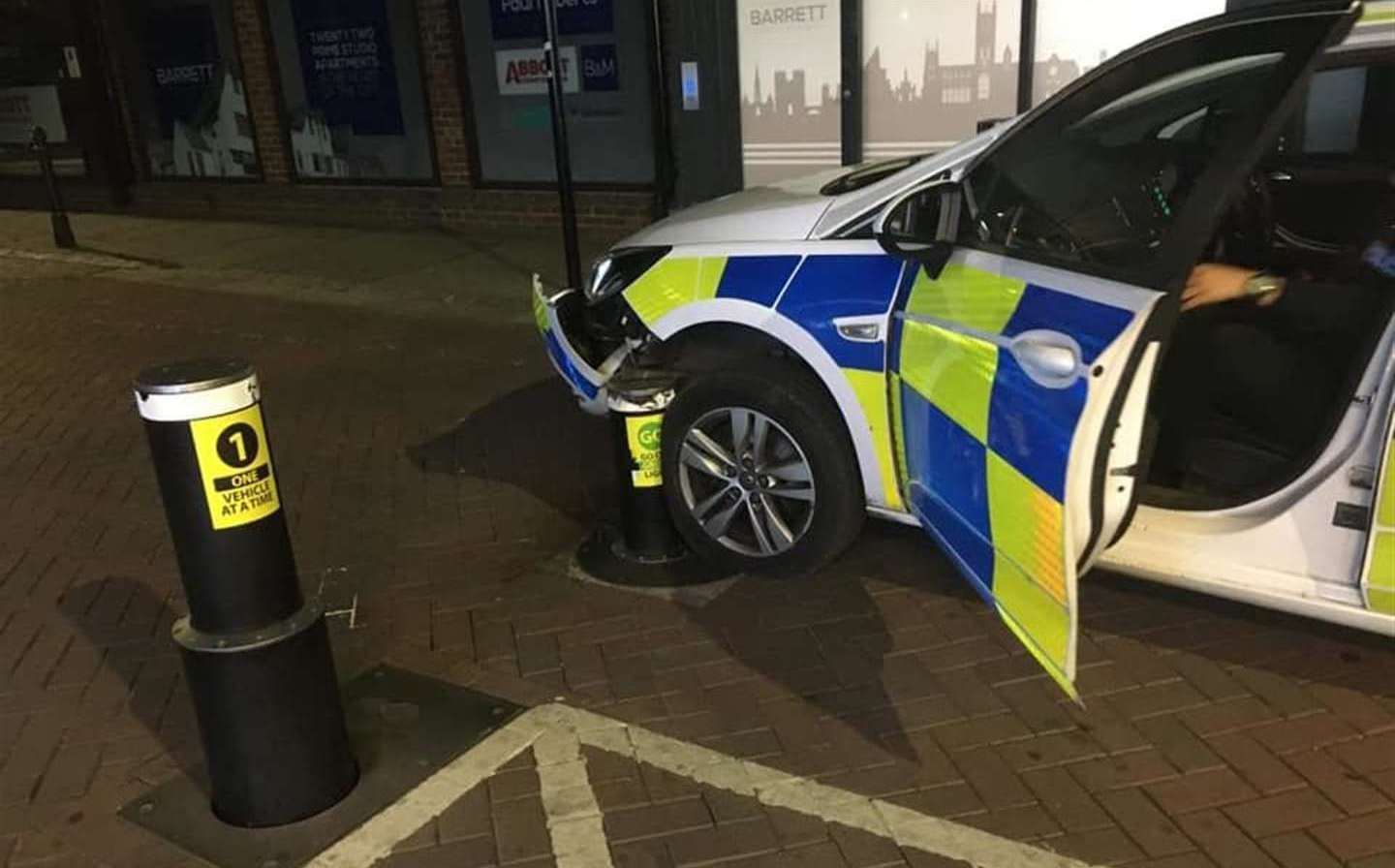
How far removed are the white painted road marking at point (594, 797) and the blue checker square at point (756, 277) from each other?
1.45m

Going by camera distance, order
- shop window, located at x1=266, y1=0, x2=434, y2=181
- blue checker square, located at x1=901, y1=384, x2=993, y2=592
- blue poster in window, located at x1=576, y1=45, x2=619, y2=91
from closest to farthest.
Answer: blue checker square, located at x1=901, y1=384, x2=993, y2=592
blue poster in window, located at x1=576, y1=45, x2=619, y2=91
shop window, located at x1=266, y1=0, x2=434, y2=181

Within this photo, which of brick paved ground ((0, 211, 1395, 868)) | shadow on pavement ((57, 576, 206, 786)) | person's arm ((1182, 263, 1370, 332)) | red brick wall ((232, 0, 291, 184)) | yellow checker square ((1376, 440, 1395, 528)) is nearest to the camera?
yellow checker square ((1376, 440, 1395, 528))

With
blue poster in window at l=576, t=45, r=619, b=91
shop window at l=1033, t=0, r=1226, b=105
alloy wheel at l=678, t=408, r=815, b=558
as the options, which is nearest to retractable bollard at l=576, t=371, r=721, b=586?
alloy wheel at l=678, t=408, r=815, b=558

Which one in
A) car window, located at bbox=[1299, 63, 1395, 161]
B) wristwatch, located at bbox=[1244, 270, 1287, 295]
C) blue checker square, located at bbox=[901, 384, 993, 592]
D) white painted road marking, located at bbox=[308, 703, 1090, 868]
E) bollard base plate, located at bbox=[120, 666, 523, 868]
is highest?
car window, located at bbox=[1299, 63, 1395, 161]

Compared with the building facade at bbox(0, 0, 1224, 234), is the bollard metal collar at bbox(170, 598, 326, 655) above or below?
below

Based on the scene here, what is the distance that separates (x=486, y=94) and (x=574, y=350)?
7.10 meters

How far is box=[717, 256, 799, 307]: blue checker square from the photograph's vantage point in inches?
153

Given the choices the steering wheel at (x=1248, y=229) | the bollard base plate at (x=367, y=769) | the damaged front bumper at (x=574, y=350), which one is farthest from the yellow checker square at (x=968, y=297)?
the bollard base plate at (x=367, y=769)

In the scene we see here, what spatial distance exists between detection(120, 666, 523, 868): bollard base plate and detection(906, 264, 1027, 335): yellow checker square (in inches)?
66.4

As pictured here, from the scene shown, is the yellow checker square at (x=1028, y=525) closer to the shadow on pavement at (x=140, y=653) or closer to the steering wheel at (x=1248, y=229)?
the steering wheel at (x=1248, y=229)

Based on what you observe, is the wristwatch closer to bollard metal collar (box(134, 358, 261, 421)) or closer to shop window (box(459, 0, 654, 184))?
bollard metal collar (box(134, 358, 261, 421))

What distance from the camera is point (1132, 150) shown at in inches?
157

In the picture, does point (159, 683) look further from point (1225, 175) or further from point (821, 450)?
point (1225, 175)

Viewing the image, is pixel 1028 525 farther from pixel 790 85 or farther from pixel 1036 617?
pixel 790 85
